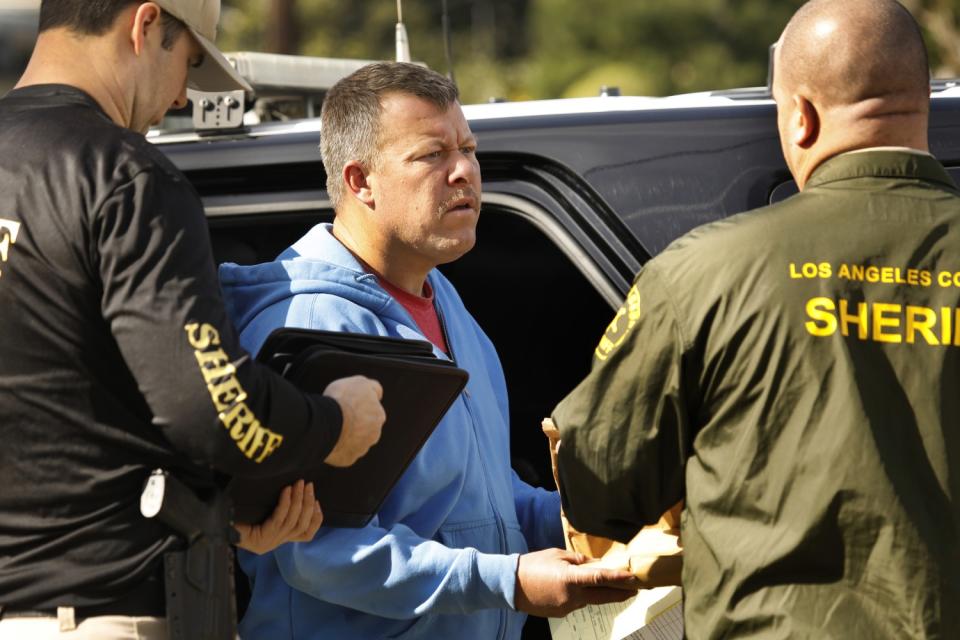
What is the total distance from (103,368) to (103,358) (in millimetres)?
14

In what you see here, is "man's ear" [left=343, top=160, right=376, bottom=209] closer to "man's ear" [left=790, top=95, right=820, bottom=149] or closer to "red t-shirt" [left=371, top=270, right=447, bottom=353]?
"red t-shirt" [left=371, top=270, right=447, bottom=353]

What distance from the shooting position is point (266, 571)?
287 cm

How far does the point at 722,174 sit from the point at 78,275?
1216 millimetres

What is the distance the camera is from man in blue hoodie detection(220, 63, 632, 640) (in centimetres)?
271

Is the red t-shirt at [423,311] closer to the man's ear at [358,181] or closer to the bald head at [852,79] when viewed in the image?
the man's ear at [358,181]

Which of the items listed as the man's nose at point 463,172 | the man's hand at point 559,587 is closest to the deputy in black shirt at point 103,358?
the man's hand at point 559,587

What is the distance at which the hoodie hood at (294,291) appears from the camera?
281cm

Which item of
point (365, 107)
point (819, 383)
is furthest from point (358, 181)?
point (819, 383)

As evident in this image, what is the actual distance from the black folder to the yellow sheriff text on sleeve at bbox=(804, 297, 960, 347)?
0.64m

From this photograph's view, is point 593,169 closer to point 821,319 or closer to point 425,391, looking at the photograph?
point 425,391

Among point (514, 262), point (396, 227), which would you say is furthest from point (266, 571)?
point (514, 262)

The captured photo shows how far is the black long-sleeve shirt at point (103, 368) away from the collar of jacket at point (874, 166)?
0.82 m

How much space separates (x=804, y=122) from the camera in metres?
2.37

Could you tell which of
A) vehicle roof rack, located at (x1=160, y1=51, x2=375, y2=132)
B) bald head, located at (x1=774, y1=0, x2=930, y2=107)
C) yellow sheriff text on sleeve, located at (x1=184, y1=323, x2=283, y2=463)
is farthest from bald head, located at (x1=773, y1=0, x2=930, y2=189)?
vehicle roof rack, located at (x1=160, y1=51, x2=375, y2=132)
